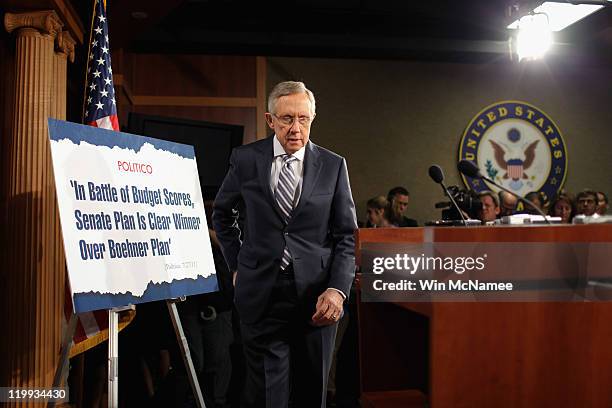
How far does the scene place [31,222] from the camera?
2645 millimetres

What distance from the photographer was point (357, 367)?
3.74 metres

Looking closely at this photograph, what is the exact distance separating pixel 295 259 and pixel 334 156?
1.18ft

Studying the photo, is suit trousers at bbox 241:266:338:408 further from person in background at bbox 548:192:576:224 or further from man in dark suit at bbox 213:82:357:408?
person in background at bbox 548:192:576:224

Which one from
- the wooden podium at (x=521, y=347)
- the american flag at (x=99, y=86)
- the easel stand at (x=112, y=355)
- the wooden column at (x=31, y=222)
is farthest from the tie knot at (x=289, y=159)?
the wooden column at (x=31, y=222)

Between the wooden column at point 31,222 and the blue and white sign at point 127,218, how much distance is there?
2.53 feet

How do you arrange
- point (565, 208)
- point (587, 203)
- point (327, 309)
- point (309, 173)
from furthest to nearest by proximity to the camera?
point (565, 208), point (587, 203), point (309, 173), point (327, 309)

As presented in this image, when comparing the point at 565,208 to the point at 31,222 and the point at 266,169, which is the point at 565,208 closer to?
the point at 266,169

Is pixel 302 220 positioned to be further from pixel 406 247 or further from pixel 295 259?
pixel 406 247

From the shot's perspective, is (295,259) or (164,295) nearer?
(295,259)

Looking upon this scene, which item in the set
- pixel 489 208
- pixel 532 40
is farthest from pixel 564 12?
pixel 489 208

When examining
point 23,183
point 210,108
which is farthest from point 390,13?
point 23,183

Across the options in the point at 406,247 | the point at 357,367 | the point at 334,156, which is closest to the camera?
the point at 334,156

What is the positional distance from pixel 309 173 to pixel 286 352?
0.55 meters

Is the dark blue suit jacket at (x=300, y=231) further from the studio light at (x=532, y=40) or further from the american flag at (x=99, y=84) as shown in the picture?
the studio light at (x=532, y=40)
